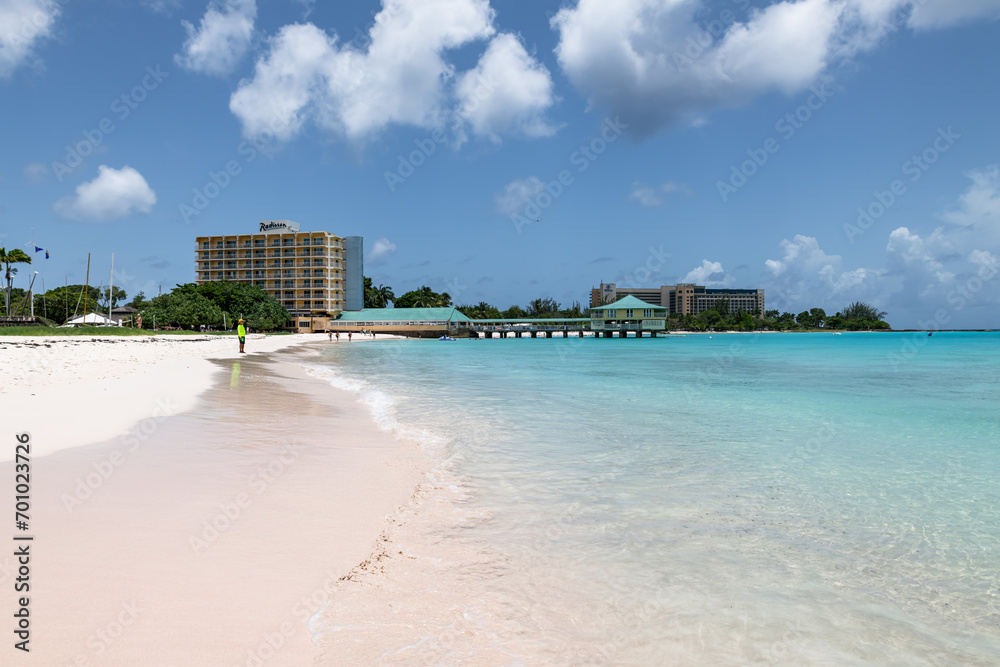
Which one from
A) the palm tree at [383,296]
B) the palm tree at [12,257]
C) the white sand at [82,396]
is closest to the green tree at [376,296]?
the palm tree at [383,296]

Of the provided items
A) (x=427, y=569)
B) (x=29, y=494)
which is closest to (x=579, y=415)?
(x=427, y=569)

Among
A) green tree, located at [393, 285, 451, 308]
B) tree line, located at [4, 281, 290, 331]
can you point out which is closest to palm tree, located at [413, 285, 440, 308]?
green tree, located at [393, 285, 451, 308]

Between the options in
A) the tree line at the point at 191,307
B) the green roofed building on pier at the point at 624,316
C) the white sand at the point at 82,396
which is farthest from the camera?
the green roofed building on pier at the point at 624,316

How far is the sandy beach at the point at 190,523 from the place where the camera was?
2.99 meters

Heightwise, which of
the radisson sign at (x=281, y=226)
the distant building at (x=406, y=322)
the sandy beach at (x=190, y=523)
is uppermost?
the radisson sign at (x=281, y=226)

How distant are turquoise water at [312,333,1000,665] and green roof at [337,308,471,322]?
92487 mm

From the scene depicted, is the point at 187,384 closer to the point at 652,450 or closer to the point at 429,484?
the point at 429,484

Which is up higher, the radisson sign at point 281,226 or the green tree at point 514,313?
the radisson sign at point 281,226

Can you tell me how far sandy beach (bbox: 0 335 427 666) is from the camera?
2.99 m

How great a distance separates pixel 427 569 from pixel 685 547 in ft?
7.54

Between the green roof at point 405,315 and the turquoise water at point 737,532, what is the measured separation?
Result: 92.5m

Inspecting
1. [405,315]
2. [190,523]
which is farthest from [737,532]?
[405,315]

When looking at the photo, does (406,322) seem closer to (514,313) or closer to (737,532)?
(514,313)

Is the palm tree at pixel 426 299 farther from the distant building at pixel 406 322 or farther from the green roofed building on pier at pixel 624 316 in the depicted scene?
the green roofed building on pier at pixel 624 316
